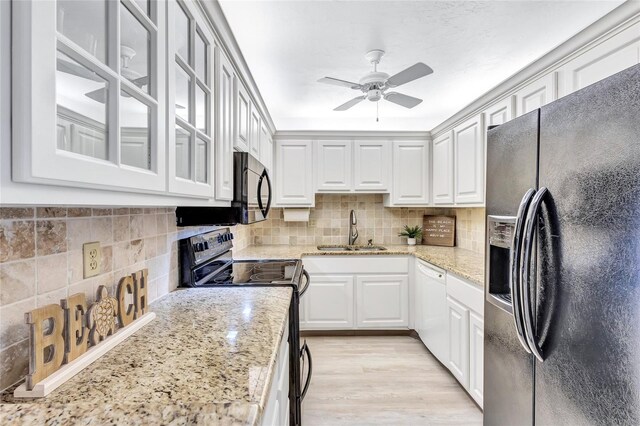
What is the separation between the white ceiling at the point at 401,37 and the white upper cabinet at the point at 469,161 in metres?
0.37

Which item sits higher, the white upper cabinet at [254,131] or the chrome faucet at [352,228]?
the white upper cabinet at [254,131]

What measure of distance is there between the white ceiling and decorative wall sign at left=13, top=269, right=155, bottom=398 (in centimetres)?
154

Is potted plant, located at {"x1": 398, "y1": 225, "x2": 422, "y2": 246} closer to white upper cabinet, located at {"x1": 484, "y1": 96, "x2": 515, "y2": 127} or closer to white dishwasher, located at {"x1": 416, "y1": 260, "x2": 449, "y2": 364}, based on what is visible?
white dishwasher, located at {"x1": 416, "y1": 260, "x2": 449, "y2": 364}

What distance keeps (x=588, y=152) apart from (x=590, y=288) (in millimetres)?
365

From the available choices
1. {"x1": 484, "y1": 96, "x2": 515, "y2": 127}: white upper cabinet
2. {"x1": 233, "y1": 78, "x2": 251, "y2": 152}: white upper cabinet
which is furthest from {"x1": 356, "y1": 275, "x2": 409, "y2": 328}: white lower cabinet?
{"x1": 233, "y1": 78, "x2": 251, "y2": 152}: white upper cabinet

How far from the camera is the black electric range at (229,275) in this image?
168 cm

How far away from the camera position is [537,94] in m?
1.96

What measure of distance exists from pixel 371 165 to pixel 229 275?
2124mm

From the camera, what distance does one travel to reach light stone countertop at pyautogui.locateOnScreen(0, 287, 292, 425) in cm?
64

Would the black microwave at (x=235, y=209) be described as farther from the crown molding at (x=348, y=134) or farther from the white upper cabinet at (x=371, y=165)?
the white upper cabinet at (x=371, y=165)

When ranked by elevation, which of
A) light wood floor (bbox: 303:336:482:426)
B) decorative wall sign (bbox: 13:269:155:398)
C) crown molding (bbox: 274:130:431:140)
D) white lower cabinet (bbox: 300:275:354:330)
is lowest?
light wood floor (bbox: 303:336:482:426)

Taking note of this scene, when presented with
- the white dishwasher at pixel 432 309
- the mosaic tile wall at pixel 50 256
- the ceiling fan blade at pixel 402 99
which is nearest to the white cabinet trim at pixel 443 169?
the white dishwasher at pixel 432 309

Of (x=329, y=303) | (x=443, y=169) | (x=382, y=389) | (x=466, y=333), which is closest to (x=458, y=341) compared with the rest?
(x=466, y=333)

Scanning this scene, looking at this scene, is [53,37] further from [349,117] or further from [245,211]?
[349,117]
